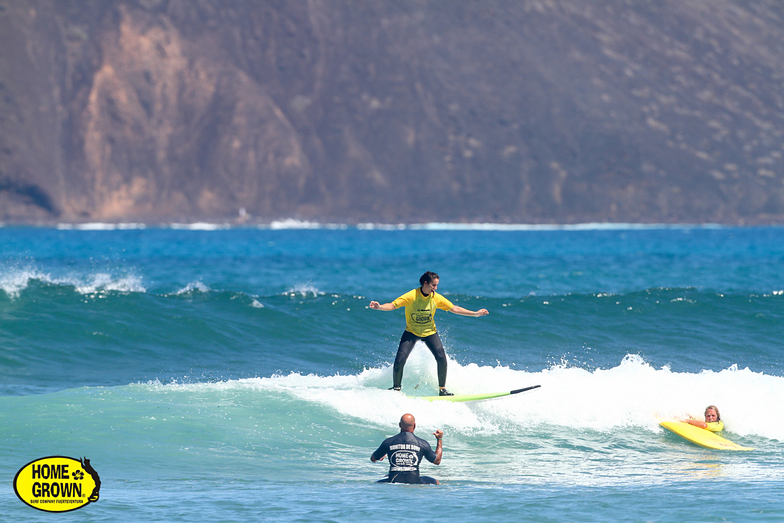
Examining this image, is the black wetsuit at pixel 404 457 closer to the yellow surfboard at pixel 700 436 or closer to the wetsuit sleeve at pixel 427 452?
the wetsuit sleeve at pixel 427 452

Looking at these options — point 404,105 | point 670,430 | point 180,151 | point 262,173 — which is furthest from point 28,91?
point 670,430

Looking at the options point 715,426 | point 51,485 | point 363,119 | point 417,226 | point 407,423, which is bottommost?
point 51,485

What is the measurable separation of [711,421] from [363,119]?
4235 inches

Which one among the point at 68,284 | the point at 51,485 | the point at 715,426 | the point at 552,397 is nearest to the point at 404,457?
the point at 51,485

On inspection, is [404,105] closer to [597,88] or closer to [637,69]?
[597,88]

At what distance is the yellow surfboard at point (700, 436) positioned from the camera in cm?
1175

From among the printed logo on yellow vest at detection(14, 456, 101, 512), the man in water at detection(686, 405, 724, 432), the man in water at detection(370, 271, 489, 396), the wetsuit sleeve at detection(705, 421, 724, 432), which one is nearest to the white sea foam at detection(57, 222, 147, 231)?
the man in water at detection(370, 271, 489, 396)

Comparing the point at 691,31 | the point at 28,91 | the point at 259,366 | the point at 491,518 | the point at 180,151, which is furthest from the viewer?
the point at 691,31

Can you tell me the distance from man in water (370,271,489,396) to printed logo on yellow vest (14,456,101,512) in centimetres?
484

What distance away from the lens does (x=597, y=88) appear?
124 m

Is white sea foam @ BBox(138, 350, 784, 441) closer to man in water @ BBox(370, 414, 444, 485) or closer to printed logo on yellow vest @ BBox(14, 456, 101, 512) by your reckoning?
man in water @ BBox(370, 414, 444, 485)

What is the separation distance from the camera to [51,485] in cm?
804

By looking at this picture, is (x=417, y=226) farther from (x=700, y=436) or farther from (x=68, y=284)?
(x=700, y=436)

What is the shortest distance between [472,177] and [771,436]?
10857 cm
